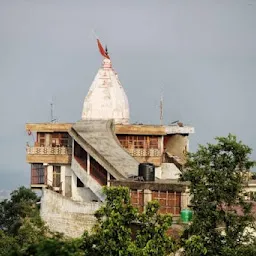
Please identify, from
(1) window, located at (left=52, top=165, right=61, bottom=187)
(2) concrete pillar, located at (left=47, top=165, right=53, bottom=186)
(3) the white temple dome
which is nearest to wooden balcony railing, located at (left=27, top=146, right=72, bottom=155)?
(2) concrete pillar, located at (left=47, top=165, right=53, bottom=186)

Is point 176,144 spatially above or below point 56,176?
above

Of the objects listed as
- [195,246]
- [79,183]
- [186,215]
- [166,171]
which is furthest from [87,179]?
[195,246]

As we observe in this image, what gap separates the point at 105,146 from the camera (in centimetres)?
6162

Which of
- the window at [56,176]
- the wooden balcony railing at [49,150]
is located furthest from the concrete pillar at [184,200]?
the window at [56,176]

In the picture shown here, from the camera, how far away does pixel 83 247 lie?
45.2 m

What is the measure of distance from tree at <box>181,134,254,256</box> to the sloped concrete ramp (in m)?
12.3

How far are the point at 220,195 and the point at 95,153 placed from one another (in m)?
16.5

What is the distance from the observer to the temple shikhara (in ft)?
192

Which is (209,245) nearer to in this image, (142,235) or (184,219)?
(142,235)

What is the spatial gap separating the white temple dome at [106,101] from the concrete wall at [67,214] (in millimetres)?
6904

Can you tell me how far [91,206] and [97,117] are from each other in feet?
34.5

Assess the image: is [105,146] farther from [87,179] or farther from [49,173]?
[49,173]

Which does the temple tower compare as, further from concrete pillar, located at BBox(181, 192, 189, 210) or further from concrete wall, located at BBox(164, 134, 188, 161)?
concrete pillar, located at BBox(181, 192, 189, 210)

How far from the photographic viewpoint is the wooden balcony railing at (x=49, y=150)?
65.5 metres
